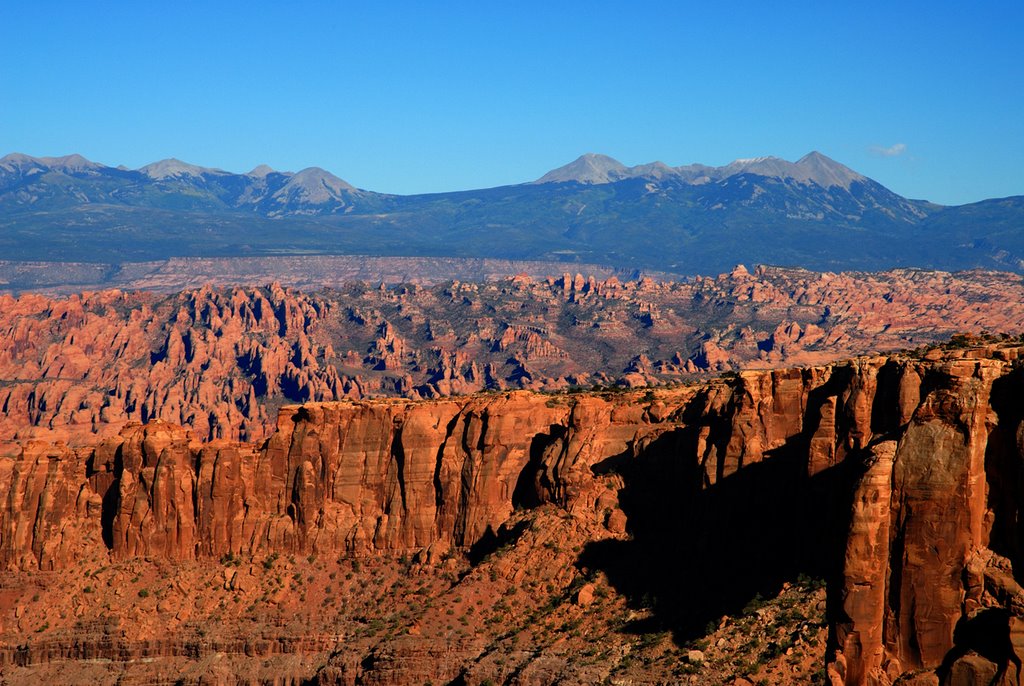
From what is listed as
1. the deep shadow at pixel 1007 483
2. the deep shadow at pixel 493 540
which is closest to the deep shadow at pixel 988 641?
the deep shadow at pixel 1007 483

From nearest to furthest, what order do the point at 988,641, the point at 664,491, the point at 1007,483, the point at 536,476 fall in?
1. the point at 988,641
2. the point at 1007,483
3. the point at 664,491
4. the point at 536,476

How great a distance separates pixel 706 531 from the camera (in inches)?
3617

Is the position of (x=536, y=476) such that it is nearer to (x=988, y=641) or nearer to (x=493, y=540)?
(x=493, y=540)

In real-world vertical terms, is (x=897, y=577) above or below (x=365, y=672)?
above

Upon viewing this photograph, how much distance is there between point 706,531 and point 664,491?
6.63m

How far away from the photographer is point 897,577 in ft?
185

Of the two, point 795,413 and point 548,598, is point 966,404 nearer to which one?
point 795,413

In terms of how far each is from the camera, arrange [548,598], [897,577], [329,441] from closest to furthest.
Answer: [897,577]
[548,598]
[329,441]

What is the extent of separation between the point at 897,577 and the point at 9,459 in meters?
72.6

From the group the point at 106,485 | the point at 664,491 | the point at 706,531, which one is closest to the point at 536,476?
the point at 664,491

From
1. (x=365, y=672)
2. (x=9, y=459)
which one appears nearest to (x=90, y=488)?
(x=9, y=459)

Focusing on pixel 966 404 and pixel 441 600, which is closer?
pixel 966 404

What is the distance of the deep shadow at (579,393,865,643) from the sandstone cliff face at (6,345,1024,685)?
130 mm

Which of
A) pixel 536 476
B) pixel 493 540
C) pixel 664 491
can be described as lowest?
pixel 493 540
